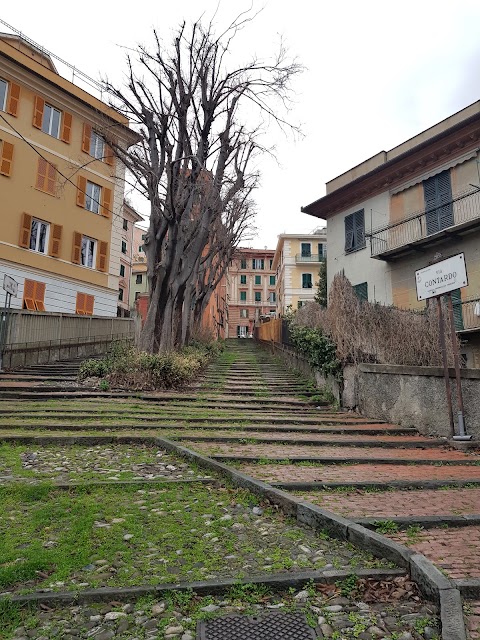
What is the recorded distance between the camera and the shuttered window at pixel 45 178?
813 inches

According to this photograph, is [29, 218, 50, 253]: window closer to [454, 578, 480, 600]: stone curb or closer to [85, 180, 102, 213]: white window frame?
[85, 180, 102, 213]: white window frame

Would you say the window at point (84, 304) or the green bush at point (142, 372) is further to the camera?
the window at point (84, 304)

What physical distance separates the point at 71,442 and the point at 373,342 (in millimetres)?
6769

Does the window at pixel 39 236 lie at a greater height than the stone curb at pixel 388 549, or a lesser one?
greater

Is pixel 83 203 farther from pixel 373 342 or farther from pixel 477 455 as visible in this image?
pixel 477 455

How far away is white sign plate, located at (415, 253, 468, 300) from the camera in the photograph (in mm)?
7062

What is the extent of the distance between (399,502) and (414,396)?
4.38m

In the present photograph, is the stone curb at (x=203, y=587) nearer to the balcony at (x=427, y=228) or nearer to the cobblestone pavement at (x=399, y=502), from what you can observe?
the cobblestone pavement at (x=399, y=502)

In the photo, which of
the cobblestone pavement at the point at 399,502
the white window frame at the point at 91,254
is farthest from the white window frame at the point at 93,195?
the cobblestone pavement at the point at 399,502

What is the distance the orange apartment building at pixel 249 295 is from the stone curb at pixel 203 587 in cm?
6388

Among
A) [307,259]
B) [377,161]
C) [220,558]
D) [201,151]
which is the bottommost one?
[220,558]

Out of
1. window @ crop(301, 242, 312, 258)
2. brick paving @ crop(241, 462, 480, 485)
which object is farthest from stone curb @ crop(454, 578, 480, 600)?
window @ crop(301, 242, 312, 258)

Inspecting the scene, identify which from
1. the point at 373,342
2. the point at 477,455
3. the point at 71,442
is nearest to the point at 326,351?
the point at 373,342

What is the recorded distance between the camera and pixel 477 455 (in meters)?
6.76
